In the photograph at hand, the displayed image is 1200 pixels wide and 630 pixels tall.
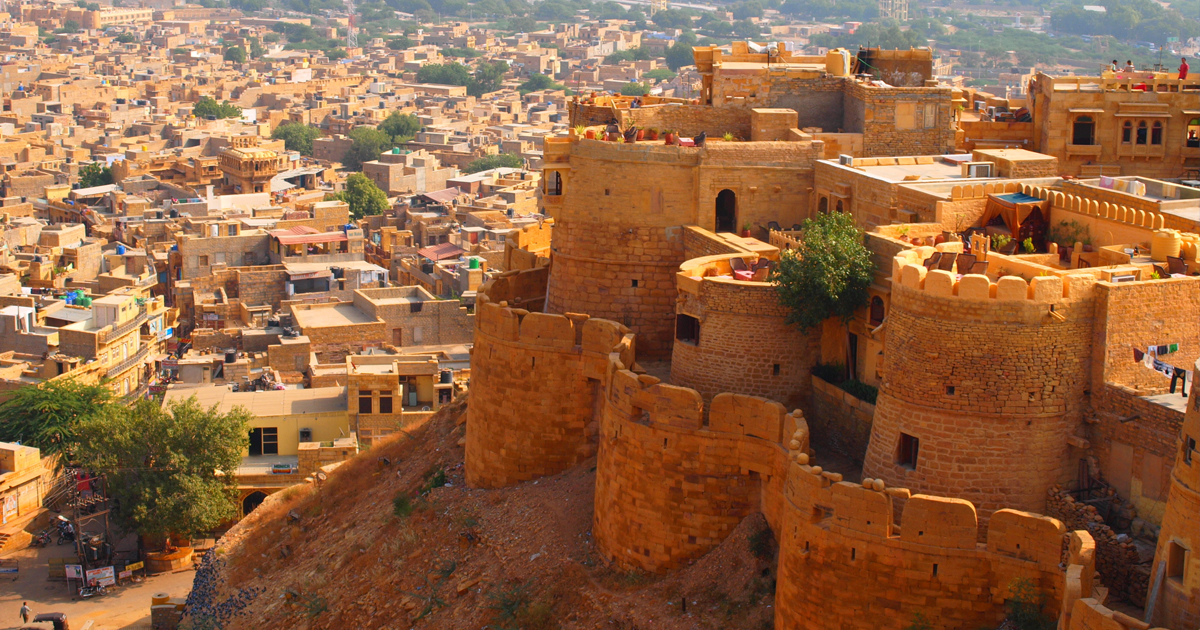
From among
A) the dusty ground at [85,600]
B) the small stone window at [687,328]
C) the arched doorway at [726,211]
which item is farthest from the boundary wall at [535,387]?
the dusty ground at [85,600]

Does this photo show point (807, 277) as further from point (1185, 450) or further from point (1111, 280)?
point (1185, 450)

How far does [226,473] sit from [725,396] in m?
21.6

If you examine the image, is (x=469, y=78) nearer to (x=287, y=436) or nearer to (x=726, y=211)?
(x=287, y=436)

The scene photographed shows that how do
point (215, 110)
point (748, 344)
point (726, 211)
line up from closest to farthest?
1. point (748, 344)
2. point (726, 211)
3. point (215, 110)

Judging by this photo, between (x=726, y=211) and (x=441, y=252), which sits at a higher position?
(x=726, y=211)

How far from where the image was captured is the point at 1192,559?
1623 cm

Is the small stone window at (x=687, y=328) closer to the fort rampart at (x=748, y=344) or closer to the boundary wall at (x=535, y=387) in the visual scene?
the fort rampart at (x=748, y=344)

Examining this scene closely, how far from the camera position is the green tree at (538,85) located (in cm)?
19288

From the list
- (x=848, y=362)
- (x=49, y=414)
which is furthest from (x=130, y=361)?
(x=848, y=362)

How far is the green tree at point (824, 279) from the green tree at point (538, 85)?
557 ft

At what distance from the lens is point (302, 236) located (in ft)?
223

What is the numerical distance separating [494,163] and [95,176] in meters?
28.5

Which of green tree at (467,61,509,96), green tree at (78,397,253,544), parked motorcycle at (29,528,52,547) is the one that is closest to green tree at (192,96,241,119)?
green tree at (467,61,509,96)

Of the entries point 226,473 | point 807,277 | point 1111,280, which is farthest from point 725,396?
point 226,473
